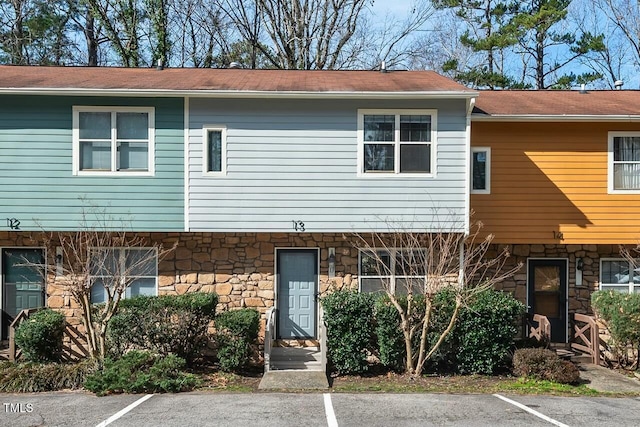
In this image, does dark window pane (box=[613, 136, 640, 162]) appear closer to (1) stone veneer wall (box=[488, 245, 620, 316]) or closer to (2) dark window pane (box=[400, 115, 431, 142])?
(1) stone veneer wall (box=[488, 245, 620, 316])

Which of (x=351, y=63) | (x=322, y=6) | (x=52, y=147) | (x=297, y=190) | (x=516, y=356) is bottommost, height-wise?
(x=516, y=356)

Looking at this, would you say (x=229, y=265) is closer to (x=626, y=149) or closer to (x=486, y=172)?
(x=486, y=172)

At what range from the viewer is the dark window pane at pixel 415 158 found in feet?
34.4

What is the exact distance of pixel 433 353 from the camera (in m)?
9.54

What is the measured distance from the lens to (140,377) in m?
8.49

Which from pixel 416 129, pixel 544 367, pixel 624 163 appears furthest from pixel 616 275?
pixel 416 129

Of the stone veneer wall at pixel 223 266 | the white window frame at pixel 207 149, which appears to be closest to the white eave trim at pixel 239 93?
the white window frame at pixel 207 149

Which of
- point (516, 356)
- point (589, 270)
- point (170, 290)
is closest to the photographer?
point (516, 356)

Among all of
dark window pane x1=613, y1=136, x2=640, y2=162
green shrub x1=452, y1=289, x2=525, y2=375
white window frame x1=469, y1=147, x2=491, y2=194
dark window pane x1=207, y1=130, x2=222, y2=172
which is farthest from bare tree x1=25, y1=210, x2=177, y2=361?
dark window pane x1=613, y1=136, x2=640, y2=162

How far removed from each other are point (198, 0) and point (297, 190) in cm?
1636

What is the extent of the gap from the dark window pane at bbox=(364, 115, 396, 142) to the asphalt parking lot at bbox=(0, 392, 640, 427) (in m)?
4.86

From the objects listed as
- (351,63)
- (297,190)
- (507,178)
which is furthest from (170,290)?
(351,63)

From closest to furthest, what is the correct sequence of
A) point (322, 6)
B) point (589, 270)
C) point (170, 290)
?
1. point (170, 290)
2. point (589, 270)
3. point (322, 6)

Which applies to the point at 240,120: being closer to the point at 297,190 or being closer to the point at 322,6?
the point at 297,190
